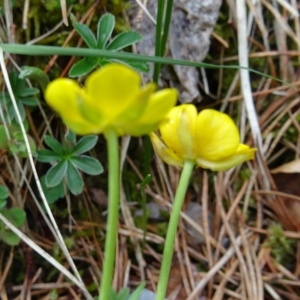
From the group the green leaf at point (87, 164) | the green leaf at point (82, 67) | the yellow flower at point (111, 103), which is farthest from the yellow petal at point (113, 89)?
the green leaf at point (87, 164)

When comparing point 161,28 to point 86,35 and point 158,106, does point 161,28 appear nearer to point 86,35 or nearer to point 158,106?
point 86,35

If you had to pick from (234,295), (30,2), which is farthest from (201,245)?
(30,2)

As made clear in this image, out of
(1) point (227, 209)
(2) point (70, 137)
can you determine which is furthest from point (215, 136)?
(1) point (227, 209)

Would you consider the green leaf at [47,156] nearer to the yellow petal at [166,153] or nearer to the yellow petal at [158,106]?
the yellow petal at [166,153]

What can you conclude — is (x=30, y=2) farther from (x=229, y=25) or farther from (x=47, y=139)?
(x=229, y=25)

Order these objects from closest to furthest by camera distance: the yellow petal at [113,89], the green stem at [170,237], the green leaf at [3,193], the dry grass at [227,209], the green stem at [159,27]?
1. the yellow petal at [113,89]
2. the green stem at [170,237]
3. the green stem at [159,27]
4. the green leaf at [3,193]
5. the dry grass at [227,209]

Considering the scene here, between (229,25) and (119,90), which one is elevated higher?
(119,90)
